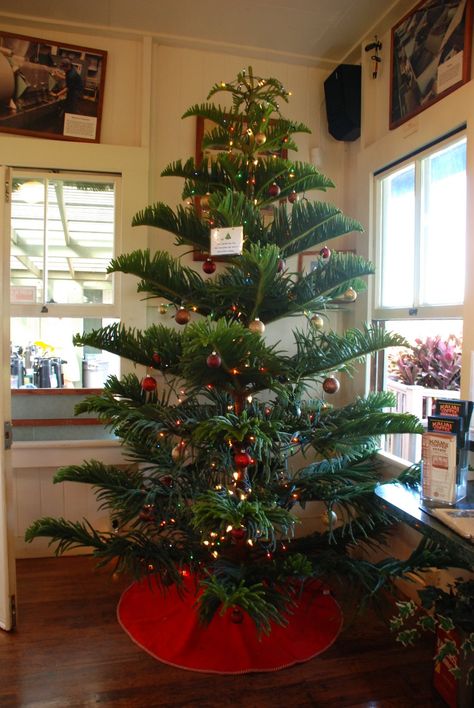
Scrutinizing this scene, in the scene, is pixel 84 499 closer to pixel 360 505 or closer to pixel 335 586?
pixel 335 586

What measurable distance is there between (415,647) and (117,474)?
1.24m

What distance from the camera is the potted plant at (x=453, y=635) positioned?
1232 millimetres

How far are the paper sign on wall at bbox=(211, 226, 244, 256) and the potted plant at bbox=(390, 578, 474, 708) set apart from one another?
1110 millimetres

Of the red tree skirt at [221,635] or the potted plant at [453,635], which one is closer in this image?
the potted plant at [453,635]

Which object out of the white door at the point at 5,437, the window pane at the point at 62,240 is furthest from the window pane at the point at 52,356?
the white door at the point at 5,437

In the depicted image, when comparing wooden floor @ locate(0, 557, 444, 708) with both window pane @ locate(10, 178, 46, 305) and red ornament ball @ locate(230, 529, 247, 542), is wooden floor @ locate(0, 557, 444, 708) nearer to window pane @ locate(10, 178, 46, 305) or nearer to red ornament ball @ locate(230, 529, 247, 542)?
red ornament ball @ locate(230, 529, 247, 542)

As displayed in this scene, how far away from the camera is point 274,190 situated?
1469mm

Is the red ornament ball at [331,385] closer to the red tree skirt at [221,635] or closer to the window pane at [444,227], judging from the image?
the window pane at [444,227]

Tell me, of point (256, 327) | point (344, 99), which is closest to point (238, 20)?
point (344, 99)

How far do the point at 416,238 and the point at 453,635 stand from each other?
1.39 metres

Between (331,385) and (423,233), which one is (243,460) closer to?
(331,385)

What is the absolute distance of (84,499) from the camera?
2.29 metres

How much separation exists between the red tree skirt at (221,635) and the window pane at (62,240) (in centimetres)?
139

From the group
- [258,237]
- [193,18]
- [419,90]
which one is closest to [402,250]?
[419,90]
